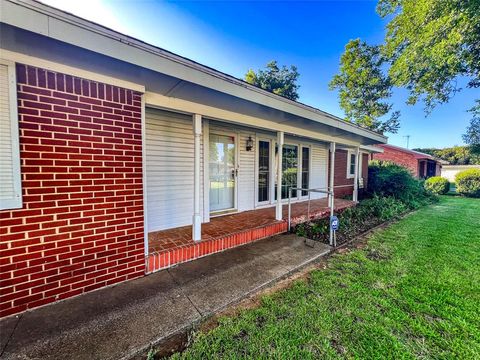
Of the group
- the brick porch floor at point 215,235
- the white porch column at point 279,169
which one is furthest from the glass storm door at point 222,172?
the white porch column at point 279,169

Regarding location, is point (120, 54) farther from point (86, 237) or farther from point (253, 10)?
point (253, 10)

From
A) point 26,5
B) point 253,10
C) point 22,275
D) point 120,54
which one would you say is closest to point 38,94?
point 26,5

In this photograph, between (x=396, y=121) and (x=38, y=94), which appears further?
(x=396, y=121)

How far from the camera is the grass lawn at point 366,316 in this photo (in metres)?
1.64

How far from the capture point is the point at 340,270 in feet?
9.71

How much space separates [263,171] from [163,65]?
3.89 m

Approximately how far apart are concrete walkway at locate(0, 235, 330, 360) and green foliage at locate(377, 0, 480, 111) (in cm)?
729

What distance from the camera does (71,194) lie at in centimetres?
210

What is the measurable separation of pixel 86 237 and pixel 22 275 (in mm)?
536

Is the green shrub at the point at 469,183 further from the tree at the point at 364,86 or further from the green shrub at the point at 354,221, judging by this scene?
the green shrub at the point at 354,221

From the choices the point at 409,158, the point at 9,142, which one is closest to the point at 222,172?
the point at 9,142

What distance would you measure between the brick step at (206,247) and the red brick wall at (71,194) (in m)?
0.23

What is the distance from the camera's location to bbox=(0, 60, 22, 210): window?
67.4 inches

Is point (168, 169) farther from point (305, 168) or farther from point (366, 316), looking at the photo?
point (305, 168)
